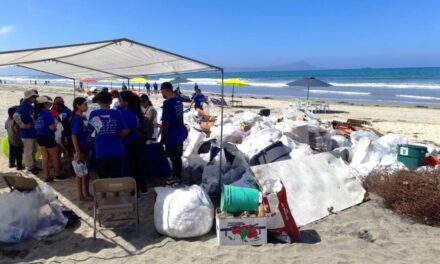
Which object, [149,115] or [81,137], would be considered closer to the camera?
[81,137]

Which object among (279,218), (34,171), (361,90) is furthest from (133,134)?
(361,90)

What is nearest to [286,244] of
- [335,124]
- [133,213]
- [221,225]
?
[221,225]

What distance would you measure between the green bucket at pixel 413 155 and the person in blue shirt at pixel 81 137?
461 centimetres

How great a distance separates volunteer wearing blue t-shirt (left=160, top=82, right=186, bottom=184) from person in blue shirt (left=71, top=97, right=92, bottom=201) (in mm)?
960

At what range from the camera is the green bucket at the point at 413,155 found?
5.93m

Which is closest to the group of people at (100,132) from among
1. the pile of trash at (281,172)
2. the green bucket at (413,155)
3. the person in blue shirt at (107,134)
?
the person in blue shirt at (107,134)

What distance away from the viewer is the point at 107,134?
4.45m

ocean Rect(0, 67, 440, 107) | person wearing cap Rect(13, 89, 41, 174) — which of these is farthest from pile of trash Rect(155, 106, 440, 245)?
ocean Rect(0, 67, 440, 107)

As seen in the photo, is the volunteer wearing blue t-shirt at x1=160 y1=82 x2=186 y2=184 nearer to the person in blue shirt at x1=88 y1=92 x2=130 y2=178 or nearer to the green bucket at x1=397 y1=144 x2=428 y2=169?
the person in blue shirt at x1=88 y1=92 x2=130 y2=178

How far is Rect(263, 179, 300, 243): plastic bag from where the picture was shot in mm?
4043

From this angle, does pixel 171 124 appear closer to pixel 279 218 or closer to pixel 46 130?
pixel 279 218

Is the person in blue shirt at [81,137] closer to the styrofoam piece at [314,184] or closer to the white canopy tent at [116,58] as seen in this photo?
the white canopy tent at [116,58]

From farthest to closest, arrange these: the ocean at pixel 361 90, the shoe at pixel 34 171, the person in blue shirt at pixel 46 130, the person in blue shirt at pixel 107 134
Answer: the ocean at pixel 361 90
the shoe at pixel 34 171
the person in blue shirt at pixel 46 130
the person in blue shirt at pixel 107 134

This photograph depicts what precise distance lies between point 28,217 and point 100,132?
1.19 metres
